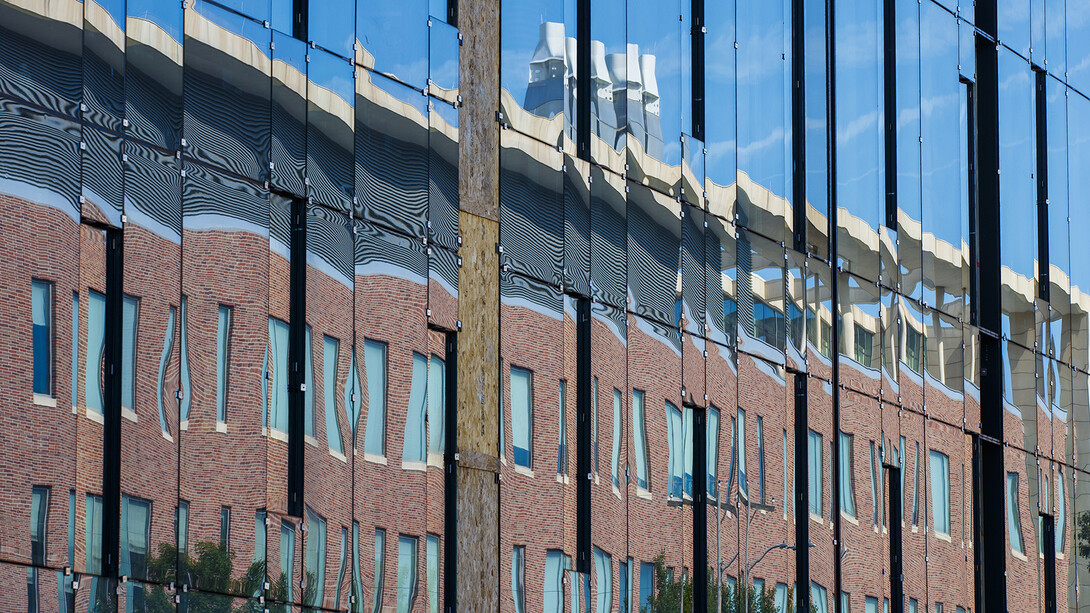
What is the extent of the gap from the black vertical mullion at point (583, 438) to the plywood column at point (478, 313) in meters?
1.30

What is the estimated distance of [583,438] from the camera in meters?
19.2

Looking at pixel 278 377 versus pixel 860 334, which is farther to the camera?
pixel 860 334

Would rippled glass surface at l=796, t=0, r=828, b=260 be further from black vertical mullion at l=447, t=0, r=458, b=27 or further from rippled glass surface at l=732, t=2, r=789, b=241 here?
black vertical mullion at l=447, t=0, r=458, b=27

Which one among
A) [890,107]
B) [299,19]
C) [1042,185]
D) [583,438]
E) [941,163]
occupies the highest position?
[890,107]

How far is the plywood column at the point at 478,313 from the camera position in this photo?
17812 mm

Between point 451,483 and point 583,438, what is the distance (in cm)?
207

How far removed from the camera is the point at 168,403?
14.5 m

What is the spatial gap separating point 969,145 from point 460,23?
1249cm

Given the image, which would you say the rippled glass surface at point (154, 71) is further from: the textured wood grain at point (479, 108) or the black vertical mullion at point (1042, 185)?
the black vertical mullion at point (1042, 185)

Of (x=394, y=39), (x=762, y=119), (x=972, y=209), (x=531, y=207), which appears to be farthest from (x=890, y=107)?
(x=394, y=39)

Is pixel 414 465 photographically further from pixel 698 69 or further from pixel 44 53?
pixel 698 69

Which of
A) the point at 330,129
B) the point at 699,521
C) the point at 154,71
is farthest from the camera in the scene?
the point at 699,521

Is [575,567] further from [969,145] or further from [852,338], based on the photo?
[969,145]

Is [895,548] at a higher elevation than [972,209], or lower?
lower
